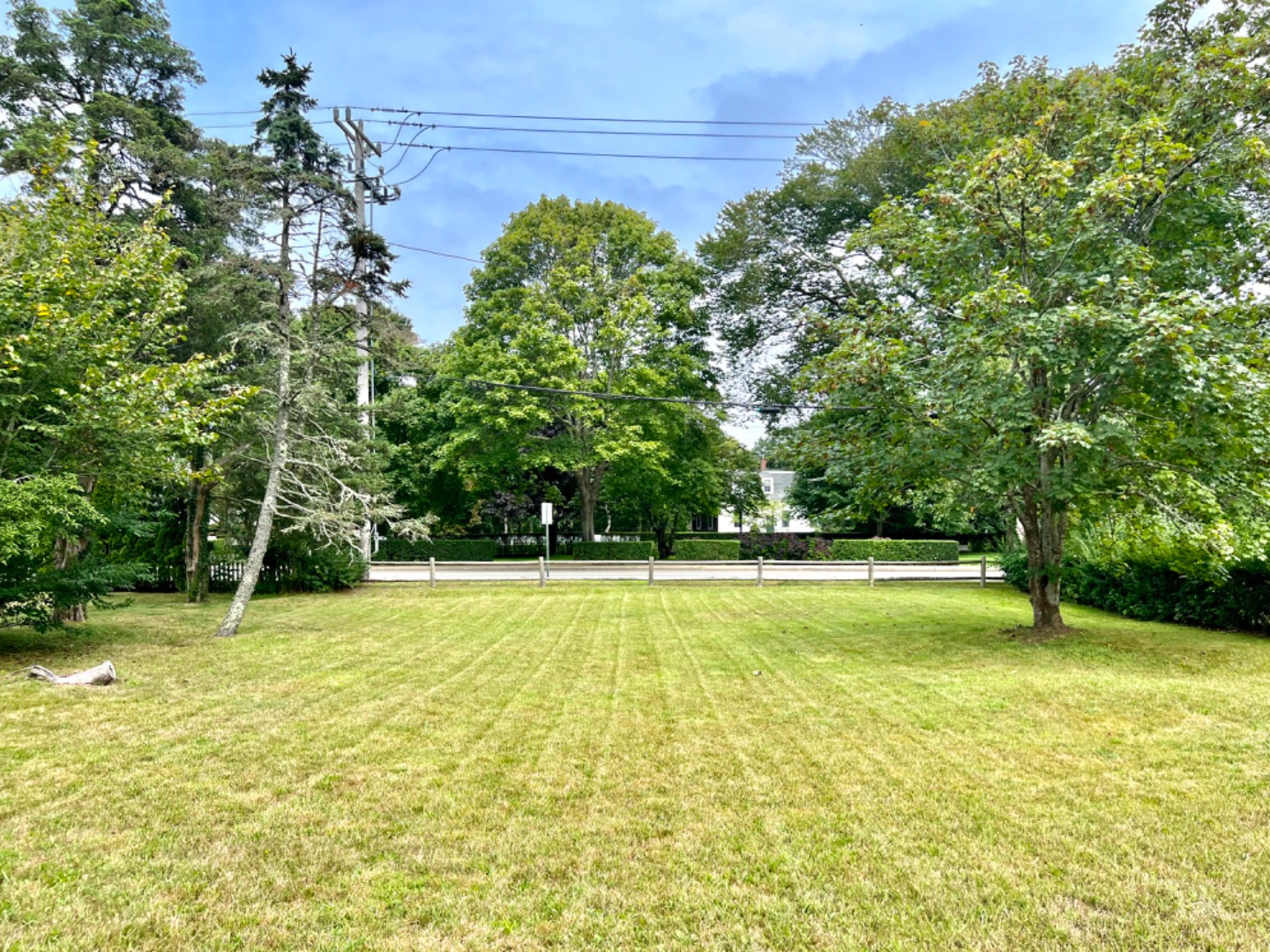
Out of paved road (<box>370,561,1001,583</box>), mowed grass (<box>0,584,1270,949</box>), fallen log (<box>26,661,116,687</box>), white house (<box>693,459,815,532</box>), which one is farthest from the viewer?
white house (<box>693,459,815,532</box>)

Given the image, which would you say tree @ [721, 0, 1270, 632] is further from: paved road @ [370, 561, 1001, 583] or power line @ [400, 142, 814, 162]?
paved road @ [370, 561, 1001, 583]

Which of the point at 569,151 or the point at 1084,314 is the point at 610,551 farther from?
the point at 1084,314

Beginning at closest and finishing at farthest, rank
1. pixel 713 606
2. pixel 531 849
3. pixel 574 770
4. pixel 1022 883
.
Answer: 1. pixel 1022 883
2. pixel 531 849
3. pixel 574 770
4. pixel 713 606

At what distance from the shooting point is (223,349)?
1370 cm

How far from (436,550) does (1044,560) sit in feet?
66.6

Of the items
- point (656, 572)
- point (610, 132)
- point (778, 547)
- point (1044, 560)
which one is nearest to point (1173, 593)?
point (1044, 560)

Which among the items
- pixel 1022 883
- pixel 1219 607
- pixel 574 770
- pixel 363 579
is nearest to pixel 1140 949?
pixel 1022 883

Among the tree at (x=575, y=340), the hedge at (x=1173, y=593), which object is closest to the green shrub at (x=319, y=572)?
the tree at (x=575, y=340)

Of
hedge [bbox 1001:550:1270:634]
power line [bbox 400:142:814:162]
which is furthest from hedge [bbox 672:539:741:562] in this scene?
power line [bbox 400:142:814:162]

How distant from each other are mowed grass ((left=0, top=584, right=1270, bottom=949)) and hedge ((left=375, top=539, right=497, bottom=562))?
16804mm

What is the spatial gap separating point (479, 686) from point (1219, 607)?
10.6 meters

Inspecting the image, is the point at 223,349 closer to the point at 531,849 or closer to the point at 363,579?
the point at 363,579

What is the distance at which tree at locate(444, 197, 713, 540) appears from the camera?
21.4 meters

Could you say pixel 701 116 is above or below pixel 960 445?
above
